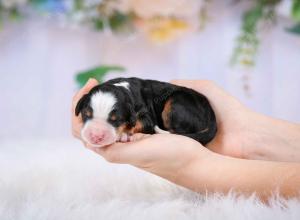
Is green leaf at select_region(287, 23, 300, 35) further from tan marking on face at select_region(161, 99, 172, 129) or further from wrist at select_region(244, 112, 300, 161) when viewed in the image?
tan marking on face at select_region(161, 99, 172, 129)

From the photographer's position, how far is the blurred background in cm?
337

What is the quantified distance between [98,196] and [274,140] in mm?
→ 723

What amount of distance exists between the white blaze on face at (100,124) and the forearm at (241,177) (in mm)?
258

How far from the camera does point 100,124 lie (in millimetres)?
1433

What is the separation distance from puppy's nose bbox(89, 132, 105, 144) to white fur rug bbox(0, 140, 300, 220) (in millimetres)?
174

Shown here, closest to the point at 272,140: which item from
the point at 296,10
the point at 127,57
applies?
the point at 296,10

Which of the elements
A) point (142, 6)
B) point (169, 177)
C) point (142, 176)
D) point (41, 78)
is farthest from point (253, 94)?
point (169, 177)

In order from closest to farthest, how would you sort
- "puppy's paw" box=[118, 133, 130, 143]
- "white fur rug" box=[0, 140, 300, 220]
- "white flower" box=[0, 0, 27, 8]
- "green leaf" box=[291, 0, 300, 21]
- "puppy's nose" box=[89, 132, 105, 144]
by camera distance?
"white fur rug" box=[0, 140, 300, 220], "puppy's nose" box=[89, 132, 105, 144], "puppy's paw" box=[118, 133, 130, 143], "green leaf" box=[291, 0, 300, 21], "white flower" box=[0, 0, 27, 8]

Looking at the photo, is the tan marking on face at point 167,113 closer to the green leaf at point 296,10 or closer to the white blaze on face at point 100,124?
the white blaze on face at point 100,124

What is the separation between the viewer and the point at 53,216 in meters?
1.26

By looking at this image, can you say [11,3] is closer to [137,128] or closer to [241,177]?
[137,128]

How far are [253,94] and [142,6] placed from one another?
1.03m

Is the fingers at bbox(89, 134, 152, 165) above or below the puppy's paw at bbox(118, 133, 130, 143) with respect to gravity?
below

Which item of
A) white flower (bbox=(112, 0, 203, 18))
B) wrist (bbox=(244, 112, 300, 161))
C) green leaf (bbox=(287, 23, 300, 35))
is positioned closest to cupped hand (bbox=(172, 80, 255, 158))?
wrist (bbox=(244, 112, 300, 161))
